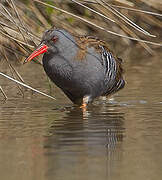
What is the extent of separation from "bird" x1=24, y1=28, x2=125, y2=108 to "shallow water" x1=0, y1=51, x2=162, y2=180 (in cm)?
19

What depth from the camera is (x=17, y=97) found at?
25.7 feet

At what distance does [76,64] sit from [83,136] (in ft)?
5.61

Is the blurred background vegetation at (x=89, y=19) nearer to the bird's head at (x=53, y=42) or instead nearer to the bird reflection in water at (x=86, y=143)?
the bird's head at (x=53, y=42)

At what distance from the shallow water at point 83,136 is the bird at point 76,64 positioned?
194 millimetres

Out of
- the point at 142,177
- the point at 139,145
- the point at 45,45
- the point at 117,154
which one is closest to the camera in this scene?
the point at 142,177

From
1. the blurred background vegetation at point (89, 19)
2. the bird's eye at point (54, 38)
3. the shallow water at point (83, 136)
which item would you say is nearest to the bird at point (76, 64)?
the bird's eye at point (54, 38)

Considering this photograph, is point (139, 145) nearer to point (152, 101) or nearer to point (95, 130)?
point (95, 130)

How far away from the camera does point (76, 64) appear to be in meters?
7.14

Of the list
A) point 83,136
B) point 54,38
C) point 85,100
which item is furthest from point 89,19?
point 83,136

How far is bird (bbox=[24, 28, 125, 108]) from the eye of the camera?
7105 mm

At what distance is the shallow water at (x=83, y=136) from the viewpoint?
4.36 meters

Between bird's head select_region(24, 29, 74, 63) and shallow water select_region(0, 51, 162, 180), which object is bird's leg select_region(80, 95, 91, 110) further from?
bird's head select_region(24, 29, 74, 63)

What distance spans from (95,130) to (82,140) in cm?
46

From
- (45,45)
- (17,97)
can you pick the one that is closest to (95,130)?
(45,45)
